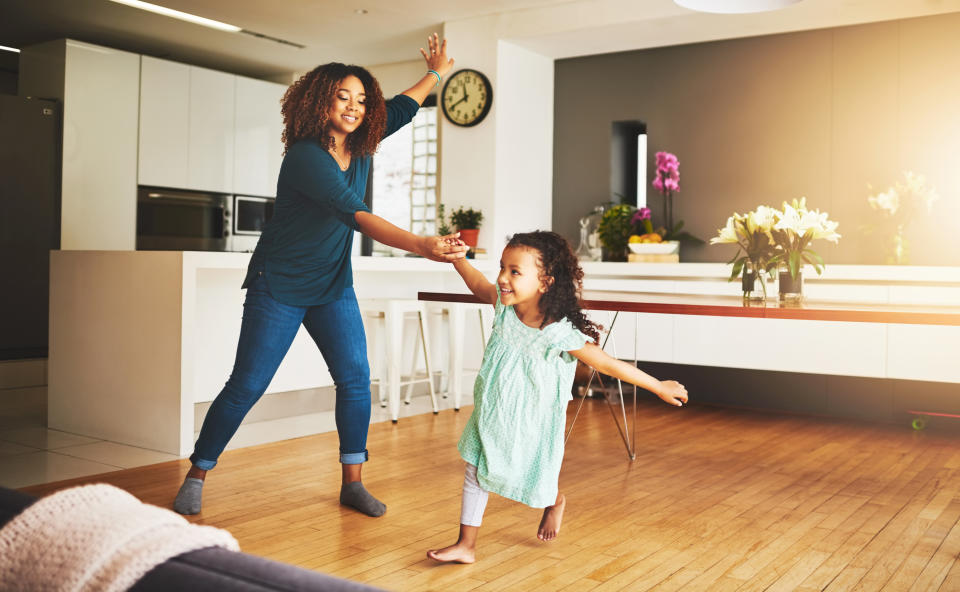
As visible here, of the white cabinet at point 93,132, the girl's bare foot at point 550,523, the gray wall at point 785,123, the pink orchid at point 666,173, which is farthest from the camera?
the white cabinet at point 93,132

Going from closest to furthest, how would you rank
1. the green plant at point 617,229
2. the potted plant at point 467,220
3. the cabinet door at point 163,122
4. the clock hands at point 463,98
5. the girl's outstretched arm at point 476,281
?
the girl's outstretched arm at point 476,281 → the green plant at point 617,229 → the potted plant at point 467,220 → the clock hands at point 463,98 → the cabinet door at point 163,122

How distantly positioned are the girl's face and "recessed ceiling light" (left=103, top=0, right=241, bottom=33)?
14.1 ft

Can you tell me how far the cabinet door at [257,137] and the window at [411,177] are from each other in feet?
2.89

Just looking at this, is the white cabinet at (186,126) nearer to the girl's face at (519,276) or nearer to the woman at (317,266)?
the woman at (317,266)

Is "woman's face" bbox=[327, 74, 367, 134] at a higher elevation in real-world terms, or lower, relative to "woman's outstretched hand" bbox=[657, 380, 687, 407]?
higher

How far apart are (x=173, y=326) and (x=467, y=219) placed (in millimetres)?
2500

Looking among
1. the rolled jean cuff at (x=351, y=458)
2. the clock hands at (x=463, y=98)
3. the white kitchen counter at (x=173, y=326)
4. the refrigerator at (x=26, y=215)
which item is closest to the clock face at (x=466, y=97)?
the clock hands at (x=463, y=98)

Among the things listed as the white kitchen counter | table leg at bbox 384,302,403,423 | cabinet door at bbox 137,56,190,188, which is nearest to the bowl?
the white kitchen counter

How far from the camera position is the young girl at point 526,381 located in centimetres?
223

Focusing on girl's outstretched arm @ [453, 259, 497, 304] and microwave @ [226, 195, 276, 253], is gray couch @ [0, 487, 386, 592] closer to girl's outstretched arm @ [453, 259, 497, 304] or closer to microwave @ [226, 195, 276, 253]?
girl's outstretched arm @ [453, 259, 497, 304]

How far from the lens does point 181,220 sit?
21.9ft

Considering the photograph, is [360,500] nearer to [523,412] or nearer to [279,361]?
[279,361]

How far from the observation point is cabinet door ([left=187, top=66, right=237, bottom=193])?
670 centimetres

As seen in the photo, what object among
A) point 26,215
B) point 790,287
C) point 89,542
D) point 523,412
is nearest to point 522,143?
point 790,287
